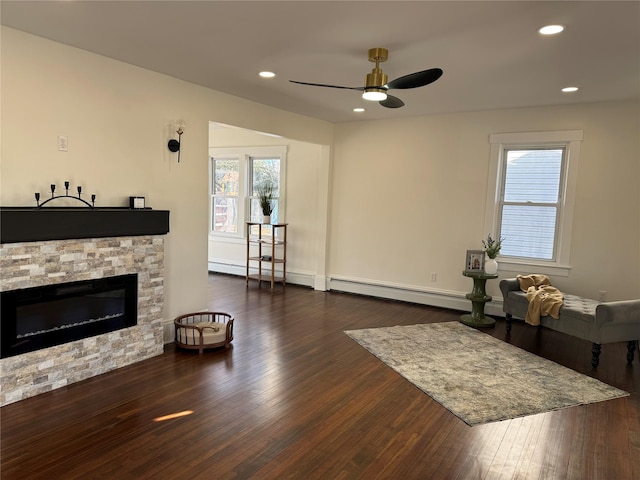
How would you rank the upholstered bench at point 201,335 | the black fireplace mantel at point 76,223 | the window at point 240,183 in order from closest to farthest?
the black fireplace mantel at point 76,223 < the upholstered bench at point 201,335 < the window at point 240,183

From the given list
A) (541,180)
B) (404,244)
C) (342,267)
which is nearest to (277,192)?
(342,267)

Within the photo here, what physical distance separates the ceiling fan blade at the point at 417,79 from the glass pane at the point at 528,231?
3.08 metres

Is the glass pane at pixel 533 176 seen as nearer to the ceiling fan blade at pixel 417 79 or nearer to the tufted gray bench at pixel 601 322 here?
the tufted gray bench at pixel 601 322

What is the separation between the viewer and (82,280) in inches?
131

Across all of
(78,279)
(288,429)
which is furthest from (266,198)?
(288,429)

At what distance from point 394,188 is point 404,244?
836 mm

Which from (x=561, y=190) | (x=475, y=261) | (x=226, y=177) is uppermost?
(x=226, y=177)

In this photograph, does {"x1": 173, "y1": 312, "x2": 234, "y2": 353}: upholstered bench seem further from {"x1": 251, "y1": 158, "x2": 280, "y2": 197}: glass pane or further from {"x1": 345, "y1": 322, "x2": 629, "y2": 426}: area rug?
{"x1": 251, "y1": 158, "x2": 280, "y2": 197}: glass pane

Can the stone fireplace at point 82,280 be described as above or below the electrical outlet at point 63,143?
below

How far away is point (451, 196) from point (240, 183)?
12.3ft

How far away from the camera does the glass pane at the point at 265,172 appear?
7.30 metres

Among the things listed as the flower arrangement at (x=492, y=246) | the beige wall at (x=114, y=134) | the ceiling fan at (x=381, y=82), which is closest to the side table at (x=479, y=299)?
the flower arrangement at (x=492, y=246)

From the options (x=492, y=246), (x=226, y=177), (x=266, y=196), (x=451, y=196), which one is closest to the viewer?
(x=492, y=246)

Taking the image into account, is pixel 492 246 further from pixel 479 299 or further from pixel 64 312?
pixel 64 312
